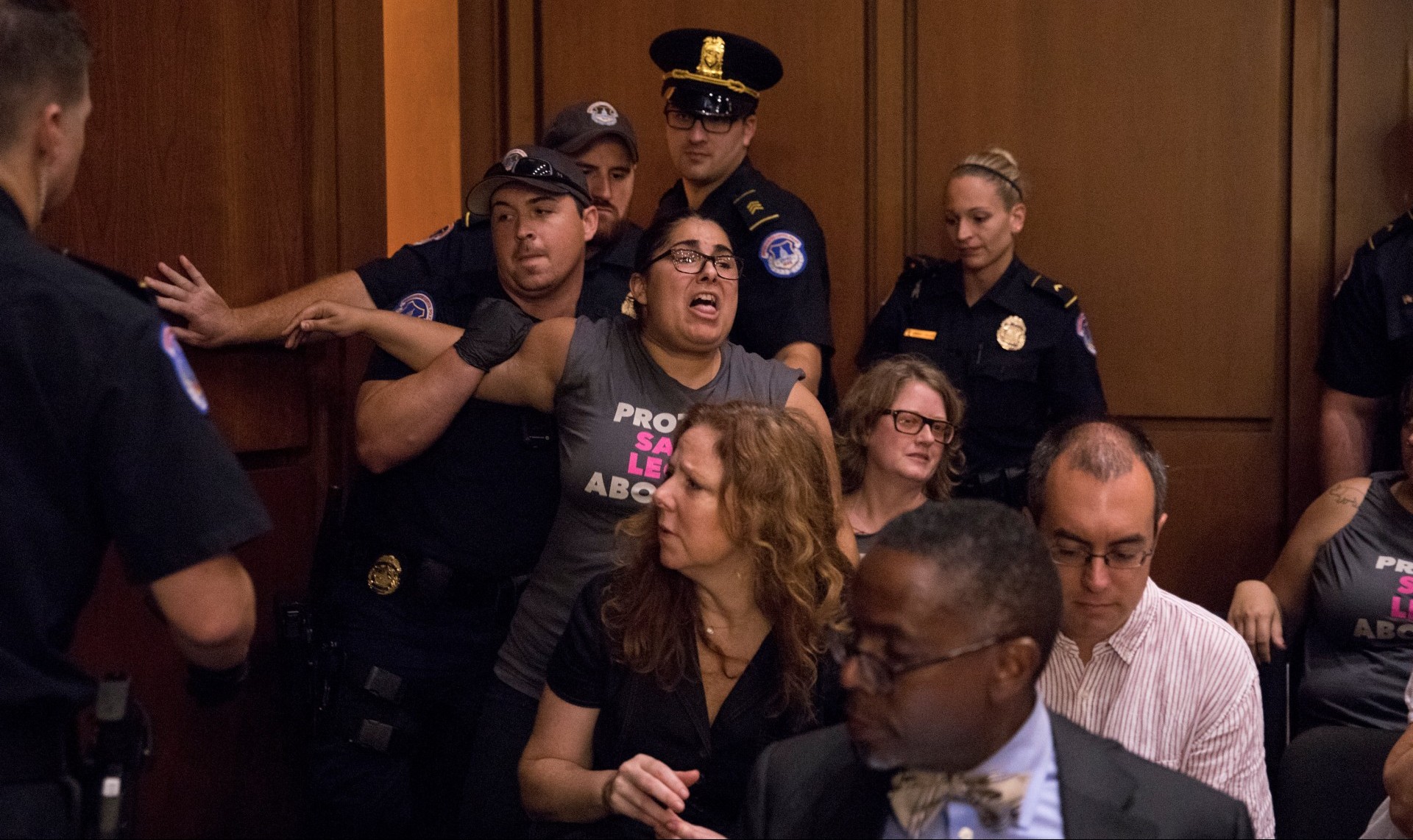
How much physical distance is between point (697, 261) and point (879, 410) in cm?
59

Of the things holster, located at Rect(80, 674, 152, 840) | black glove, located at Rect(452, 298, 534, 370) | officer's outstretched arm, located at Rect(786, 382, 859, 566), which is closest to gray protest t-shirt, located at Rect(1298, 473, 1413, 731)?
officer's outstretched arm, located at Rect(786, 382, 859, 566)

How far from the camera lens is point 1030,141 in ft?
12.2

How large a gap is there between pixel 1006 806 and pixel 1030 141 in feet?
8.62

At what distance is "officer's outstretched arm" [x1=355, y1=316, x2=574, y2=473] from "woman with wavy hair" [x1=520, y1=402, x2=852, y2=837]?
506 millimetres

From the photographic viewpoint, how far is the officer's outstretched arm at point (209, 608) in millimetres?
1463

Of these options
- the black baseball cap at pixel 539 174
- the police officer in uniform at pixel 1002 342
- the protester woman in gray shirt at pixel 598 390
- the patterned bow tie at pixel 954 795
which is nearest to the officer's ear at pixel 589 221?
the black baseball cap at pixel 539 174

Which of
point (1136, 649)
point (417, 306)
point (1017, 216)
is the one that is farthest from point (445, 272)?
point (1136, 649)

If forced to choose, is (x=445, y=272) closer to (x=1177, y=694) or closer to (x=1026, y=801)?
(x=1177, y=694)

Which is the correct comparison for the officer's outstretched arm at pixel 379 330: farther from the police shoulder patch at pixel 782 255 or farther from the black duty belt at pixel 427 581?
the police shoulder patch at pixel 782 255

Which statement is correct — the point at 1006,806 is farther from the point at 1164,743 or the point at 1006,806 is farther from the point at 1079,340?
the point at 1079,340

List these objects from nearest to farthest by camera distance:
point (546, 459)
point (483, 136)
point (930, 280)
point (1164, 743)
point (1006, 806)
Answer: point (1006, 806) < point (1164, 743) < point (546, 459) < point (930, 280) < point (483, 136)

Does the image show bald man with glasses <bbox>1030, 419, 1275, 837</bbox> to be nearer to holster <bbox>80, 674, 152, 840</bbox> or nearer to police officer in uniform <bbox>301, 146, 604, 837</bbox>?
police officer in uniform <bbox>301, 146, 604, 837</bbox>

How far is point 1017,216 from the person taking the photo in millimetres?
3453

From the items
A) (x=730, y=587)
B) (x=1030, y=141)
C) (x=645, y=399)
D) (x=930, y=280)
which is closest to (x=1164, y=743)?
(x=730, y=587)
